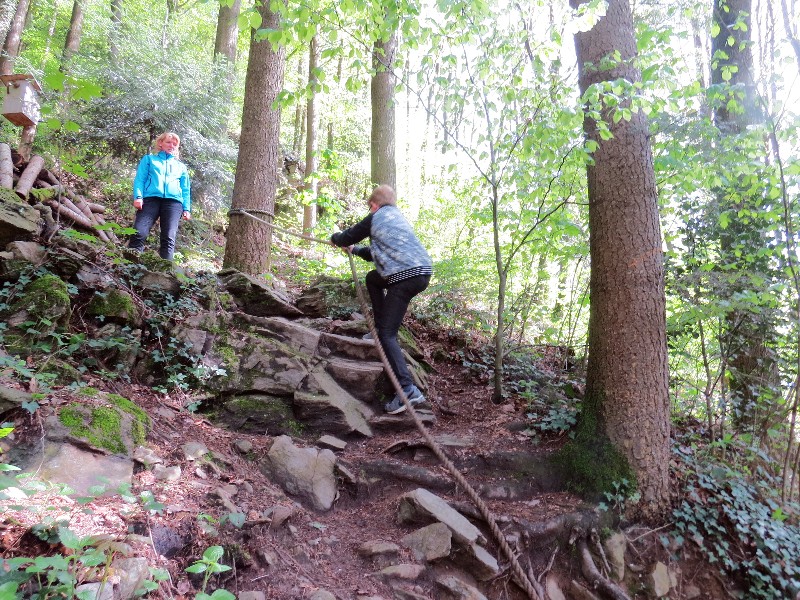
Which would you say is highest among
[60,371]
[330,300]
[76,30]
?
[76,30]

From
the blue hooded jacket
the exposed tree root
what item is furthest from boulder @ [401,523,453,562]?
the blue hooded jacket

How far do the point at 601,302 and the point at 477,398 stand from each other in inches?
89.1

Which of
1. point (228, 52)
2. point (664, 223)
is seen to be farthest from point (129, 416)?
point (228, 52)

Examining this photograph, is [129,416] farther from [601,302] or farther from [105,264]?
[601,302]

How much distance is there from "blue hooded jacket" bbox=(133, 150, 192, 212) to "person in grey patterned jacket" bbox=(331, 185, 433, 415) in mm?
2444

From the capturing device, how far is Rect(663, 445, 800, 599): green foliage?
3.84 metres

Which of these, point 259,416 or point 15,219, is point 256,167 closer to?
point 15,219

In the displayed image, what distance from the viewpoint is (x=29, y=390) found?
10.0 feet

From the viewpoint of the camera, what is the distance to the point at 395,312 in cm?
493

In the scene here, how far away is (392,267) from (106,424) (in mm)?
2772

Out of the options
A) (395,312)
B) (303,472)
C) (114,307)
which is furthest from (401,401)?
(114,307)

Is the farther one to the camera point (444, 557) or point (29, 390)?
point (444, 557)

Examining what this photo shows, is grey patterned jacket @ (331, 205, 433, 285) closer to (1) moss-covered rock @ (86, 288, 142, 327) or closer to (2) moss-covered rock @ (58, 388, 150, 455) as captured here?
(1) moss-covered rock @ (86, 288, 142, 327)

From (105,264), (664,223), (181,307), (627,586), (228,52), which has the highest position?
(228,52)
